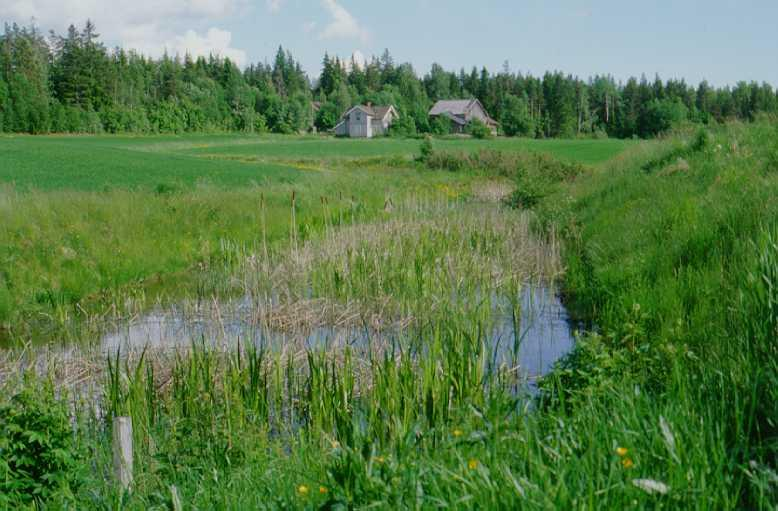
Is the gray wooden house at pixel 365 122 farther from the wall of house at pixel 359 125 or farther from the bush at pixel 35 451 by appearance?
the bush at pixel 35 451

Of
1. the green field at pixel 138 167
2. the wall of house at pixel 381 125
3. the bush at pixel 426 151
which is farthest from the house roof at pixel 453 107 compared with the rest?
the bush at pixel 426 151

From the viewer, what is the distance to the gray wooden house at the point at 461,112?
109m

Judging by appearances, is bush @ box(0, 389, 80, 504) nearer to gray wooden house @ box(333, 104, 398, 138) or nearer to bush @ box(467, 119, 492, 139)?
bush @ box(467, 119, 492, 139)

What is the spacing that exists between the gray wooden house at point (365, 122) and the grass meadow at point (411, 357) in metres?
86.0

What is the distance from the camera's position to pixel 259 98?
115 metres

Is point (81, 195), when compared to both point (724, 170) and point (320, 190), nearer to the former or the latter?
point (320, 190)

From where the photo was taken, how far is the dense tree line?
87.4m

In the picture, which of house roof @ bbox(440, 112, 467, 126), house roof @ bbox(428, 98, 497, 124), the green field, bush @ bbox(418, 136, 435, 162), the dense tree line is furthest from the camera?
house roof @ bbox(428, 98, 497, 124)

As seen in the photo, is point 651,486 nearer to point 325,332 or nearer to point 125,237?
point 325,332

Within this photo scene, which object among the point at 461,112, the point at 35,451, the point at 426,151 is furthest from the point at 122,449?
the point at 461,112

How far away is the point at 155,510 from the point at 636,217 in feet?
37.0

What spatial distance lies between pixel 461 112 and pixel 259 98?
102ft

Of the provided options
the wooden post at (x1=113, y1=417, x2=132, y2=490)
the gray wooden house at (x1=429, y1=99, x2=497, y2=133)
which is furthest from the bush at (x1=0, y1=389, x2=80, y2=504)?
the gray wooden house at (x1=429, y1=99, x2=497, y2=133)

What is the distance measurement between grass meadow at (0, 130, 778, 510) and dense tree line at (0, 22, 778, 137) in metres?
68.3
